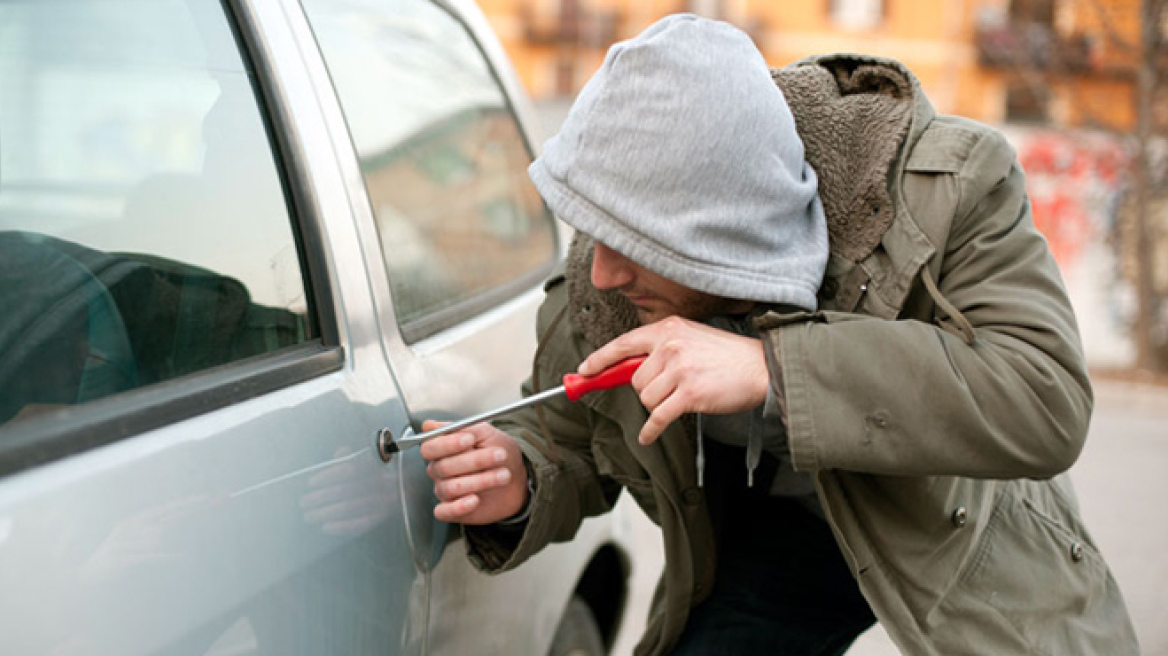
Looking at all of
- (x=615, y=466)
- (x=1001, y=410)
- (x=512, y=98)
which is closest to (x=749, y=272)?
(x=1001, y=410)

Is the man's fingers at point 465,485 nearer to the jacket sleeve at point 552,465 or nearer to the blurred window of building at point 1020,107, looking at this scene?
the jacket sleeve at point 552,465

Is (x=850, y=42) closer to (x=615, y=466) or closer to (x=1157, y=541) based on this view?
(x=1157, y=541)

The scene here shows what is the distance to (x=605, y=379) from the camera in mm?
1523

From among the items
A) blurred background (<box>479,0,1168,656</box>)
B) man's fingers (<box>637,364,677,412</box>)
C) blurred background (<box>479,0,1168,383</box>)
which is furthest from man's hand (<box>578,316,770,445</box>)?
blurred background (<box>479,0,1168,383</box>)

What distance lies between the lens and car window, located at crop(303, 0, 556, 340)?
1806 mm

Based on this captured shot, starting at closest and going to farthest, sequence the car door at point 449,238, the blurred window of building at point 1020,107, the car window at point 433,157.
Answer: the car door at point 449,238 → the car window at point 433,157 → the blurred window of building at point 1020,107

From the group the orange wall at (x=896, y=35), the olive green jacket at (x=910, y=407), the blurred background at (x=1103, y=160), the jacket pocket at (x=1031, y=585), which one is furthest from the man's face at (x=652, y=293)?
the orange wall at (x=896, y=35)

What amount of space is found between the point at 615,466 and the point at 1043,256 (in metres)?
0.70

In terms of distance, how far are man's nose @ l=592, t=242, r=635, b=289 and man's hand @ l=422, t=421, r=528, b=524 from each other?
0.28 m

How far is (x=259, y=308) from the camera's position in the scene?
1.43m

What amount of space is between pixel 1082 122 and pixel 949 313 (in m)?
10.7

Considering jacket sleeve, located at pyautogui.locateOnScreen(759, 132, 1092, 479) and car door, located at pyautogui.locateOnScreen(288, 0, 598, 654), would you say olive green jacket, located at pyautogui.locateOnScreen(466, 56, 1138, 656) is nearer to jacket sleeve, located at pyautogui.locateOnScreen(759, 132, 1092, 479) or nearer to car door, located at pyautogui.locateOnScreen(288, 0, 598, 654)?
jacket sleeve, located at pyautogui.locateOnScreen(759, 132, 1092, 479)

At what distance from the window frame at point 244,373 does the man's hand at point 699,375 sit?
387 millimetres

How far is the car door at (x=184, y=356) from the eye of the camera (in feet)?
3.20
